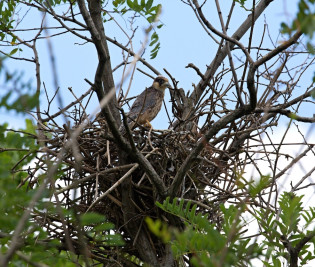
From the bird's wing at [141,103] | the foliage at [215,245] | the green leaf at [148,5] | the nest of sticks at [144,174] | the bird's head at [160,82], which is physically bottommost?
the foliage at [215,245]

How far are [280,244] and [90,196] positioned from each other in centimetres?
203

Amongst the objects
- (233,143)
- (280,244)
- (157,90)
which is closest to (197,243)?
(280,244)

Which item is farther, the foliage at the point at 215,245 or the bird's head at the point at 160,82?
the bird's head at the point at 160,82

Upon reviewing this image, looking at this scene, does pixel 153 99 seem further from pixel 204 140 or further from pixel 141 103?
pixel 204 140

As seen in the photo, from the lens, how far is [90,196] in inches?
177

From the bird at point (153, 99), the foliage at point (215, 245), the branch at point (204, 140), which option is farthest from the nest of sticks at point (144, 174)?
the bird at point (153, 99)

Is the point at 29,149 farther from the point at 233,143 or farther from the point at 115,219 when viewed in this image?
the point at 233,143

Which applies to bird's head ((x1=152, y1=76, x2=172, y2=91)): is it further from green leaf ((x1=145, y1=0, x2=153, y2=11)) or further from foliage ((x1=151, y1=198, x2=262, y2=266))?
foliage ((x1=151, y1=198, x2=262, y2=266))

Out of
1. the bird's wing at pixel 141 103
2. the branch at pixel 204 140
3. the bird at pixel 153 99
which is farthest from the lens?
→ the bird at pixel 153 99

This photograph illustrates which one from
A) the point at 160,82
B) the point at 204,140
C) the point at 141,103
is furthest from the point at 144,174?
the point at 160,82

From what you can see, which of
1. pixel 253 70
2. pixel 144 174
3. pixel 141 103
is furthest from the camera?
pixel 141 103

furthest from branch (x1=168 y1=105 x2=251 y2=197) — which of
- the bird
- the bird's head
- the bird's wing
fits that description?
Result: the bird's head

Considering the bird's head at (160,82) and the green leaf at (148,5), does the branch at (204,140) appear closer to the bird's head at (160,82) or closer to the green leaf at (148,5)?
the green leaf at (148,5)

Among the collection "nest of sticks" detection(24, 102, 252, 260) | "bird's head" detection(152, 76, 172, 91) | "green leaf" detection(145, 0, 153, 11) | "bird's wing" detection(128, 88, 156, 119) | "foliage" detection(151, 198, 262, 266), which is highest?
"bird's head" detection(152, 76, 172, 91)
